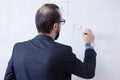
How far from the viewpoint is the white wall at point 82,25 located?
143 centimetres

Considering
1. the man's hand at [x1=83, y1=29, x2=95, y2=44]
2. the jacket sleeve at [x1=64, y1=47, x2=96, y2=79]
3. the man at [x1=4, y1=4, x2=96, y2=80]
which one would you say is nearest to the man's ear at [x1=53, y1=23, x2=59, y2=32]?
the man at [x1=4, y1=4, x2=96, y2=80]

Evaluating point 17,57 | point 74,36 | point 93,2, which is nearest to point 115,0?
point 93,2

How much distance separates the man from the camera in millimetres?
1193

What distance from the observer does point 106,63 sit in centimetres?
145

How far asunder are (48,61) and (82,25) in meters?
0.43

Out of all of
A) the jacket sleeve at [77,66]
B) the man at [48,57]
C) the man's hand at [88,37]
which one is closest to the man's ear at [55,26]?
the man at [48,57]

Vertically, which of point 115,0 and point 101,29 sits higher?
point 115,0

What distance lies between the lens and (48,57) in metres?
1.19

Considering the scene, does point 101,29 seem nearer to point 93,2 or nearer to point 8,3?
point 93,2

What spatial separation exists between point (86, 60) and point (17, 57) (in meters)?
0.38

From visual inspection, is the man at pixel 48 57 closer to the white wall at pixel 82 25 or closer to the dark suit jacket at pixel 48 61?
the dark suit jacket at pixel 48 61

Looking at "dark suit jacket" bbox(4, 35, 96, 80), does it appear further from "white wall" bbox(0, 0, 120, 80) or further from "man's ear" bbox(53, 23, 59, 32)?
"white wall" bbox(0, 0, 120, 80)

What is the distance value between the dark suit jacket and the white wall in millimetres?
204

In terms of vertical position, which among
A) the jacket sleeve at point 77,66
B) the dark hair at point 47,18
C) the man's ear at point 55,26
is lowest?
the jacket sleeve at point 77,66
